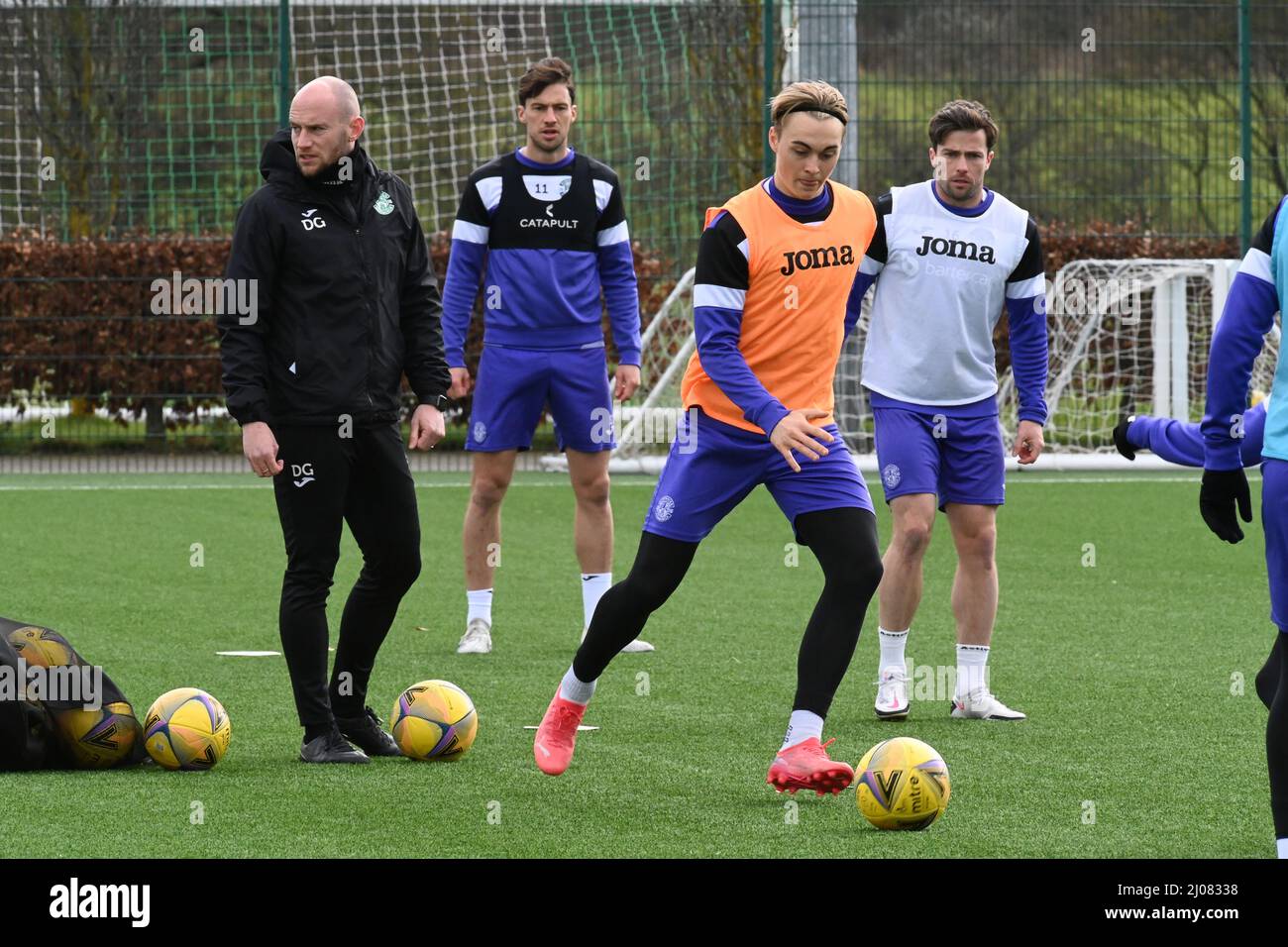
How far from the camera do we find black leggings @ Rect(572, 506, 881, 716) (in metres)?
5.62

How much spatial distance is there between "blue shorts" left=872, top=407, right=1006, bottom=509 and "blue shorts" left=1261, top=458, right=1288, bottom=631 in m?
2.32

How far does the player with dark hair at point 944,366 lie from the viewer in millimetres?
6816

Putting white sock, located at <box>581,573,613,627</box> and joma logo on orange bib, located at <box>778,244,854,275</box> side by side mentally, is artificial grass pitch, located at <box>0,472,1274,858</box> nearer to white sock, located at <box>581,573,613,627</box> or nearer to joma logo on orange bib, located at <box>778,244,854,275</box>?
white sock, located at <box>581,573,613,627</box>

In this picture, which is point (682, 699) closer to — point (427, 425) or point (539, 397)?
point (427, 425)

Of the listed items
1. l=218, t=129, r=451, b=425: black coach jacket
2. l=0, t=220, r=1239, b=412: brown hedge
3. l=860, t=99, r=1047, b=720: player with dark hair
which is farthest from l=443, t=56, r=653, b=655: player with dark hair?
l=0, t=220, r=1239, b=412: brown hedge

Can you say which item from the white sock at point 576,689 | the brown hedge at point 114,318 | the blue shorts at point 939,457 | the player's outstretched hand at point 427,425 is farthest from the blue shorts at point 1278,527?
the brown hedge at point 114,318

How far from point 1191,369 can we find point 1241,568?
7.16 m

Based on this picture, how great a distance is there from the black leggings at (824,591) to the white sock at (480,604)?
2.74m

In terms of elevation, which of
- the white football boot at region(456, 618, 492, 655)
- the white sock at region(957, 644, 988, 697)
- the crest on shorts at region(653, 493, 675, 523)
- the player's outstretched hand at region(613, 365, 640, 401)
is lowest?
the white football boot at region(456, 618, 492, 655)

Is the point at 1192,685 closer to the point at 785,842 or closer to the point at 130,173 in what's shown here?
the point at 785,842

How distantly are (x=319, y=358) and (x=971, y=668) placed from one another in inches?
97.2

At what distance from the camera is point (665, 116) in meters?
16.4

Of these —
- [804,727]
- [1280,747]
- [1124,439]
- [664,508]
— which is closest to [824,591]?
[804,727]

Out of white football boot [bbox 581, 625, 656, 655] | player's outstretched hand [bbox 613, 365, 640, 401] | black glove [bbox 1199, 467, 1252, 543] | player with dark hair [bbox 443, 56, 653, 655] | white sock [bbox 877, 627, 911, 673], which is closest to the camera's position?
black glove [bbox 1199, 467, 1252, 543]
